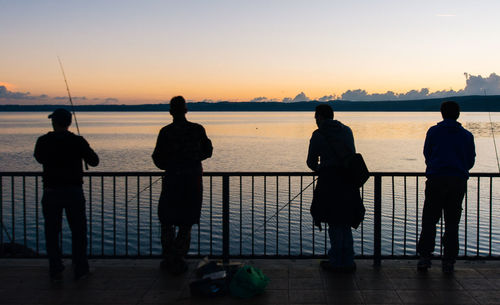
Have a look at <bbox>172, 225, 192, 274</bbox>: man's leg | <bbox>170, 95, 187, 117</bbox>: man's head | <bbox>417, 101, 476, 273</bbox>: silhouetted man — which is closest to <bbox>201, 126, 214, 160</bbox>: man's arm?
<bbox>170, 95, 187, 117</bbox>: man's head

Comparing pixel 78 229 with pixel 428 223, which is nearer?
pixel 78 229

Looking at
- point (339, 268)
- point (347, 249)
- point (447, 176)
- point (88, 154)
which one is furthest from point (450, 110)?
point (88, 154)

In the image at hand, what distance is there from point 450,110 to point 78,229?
4.25 m

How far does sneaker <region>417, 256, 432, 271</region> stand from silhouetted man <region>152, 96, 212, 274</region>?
2.57 meters

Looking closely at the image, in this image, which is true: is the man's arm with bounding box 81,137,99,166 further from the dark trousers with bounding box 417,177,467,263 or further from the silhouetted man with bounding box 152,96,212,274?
the dark trousers with bounding box 417,177,467,263

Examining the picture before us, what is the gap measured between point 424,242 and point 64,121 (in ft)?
13.6

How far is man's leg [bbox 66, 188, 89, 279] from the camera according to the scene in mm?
5195

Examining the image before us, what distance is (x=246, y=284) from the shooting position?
4711 mm

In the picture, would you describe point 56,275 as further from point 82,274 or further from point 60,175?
point 60,175

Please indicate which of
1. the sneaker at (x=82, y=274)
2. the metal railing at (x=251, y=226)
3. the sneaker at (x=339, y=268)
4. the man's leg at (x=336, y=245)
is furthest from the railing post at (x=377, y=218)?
the metal railing at (x=251, y=226)

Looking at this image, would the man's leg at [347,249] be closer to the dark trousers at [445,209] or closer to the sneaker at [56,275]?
the dark trousers at [445,209]

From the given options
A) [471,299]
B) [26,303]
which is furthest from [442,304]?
[26,303]

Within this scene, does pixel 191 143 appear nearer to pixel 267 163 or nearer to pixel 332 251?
pixel 332 251

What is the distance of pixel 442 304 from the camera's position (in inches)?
179
